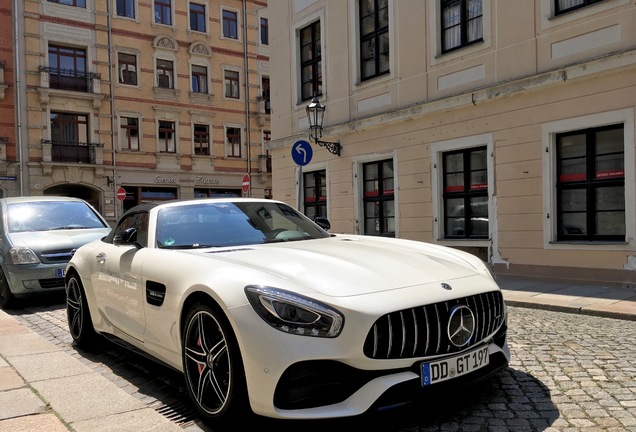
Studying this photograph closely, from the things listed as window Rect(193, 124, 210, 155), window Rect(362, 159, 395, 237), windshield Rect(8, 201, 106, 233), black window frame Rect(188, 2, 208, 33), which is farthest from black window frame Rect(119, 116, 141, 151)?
windshield Rect(8, 201, 106, 233)

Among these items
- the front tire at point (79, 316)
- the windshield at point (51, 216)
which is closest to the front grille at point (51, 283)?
the windshield at point (51, 216)

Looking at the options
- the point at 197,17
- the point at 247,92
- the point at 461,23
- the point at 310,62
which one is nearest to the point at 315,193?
the point at 310,62

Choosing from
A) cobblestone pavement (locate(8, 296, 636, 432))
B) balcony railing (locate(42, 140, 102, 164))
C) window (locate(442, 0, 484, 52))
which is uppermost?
window (locate(442, 0, 484, 52))

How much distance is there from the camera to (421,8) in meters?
11.7

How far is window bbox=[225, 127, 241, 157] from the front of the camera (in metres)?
31.8

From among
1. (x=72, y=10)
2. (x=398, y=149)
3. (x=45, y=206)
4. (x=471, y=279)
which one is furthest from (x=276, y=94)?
(x=72, y=10)

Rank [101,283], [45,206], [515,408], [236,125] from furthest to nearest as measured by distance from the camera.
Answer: [236,125] < [45,206] < [101,283] < [515,408]

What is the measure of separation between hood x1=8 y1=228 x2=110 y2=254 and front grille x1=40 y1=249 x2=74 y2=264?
0.06 meters

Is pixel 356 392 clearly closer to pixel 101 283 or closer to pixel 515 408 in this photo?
pixel 515 408

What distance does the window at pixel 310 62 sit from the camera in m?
15.2

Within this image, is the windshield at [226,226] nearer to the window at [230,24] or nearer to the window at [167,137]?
the window at [167,137]

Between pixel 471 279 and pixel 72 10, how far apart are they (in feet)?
95.3

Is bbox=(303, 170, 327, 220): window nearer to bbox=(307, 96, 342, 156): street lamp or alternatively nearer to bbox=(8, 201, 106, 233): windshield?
bbox=(307, 96, 342, 156): street lamp

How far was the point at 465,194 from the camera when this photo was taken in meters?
11.1
